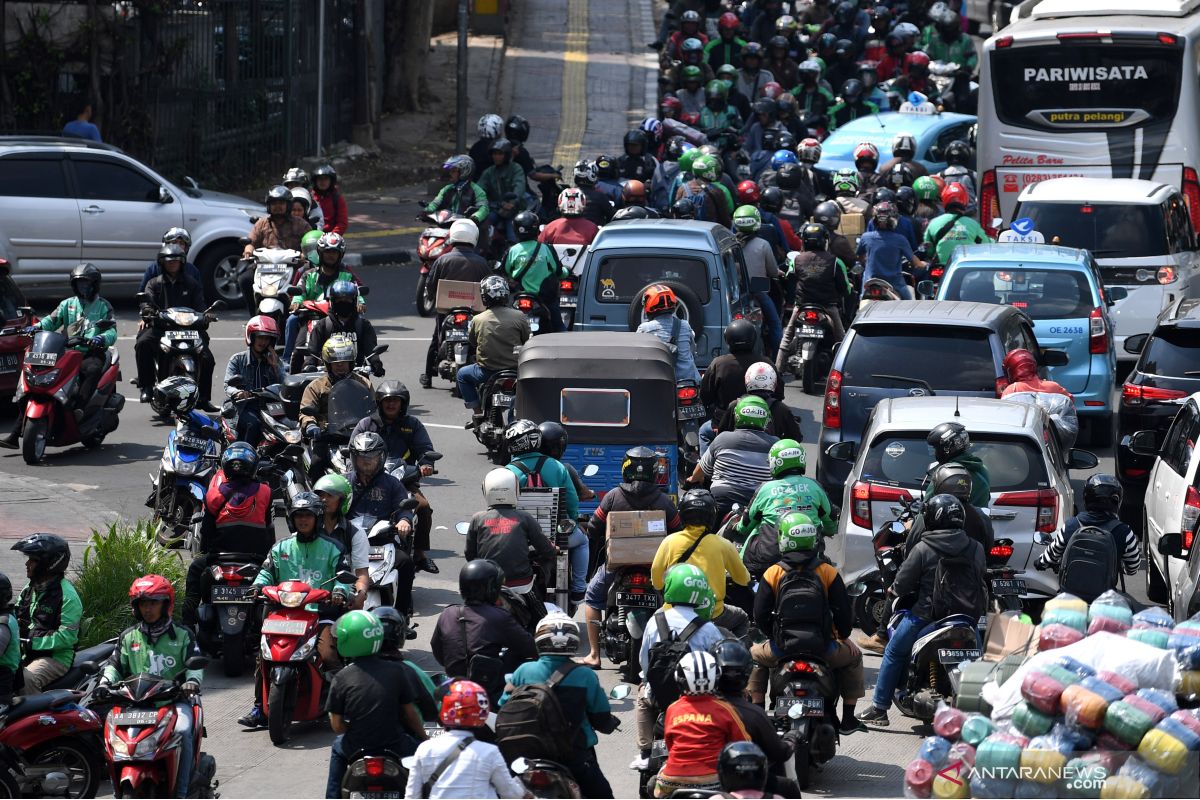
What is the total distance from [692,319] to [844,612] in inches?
284

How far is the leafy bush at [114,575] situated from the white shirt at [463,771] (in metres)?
4.70

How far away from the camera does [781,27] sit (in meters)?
33.7

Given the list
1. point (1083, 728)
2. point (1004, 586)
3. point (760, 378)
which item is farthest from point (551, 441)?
point (1083, 728)

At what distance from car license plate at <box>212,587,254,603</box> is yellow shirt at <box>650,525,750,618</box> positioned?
2.78m

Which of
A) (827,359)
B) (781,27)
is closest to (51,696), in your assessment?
(827,359)

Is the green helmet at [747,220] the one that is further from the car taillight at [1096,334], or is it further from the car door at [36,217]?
the car door at [36,217]

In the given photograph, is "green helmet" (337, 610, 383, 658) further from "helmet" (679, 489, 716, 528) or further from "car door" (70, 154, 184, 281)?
"car door" (70, 154, 184, 281)

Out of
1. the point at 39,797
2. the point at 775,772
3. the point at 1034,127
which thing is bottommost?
the point at 39,797

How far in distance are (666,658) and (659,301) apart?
279 inches

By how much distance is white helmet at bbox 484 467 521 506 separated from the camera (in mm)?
11555

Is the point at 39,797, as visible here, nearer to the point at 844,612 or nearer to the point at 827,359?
the point at 844,612

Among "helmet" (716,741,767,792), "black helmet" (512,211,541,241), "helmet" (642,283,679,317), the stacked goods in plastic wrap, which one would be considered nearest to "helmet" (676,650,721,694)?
"helmet" (716,741,767,792)

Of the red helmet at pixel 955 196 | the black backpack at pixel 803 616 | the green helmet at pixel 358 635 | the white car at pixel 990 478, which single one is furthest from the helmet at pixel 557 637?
the red helmet at pixel 955 196

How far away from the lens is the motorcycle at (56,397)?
650 inches
